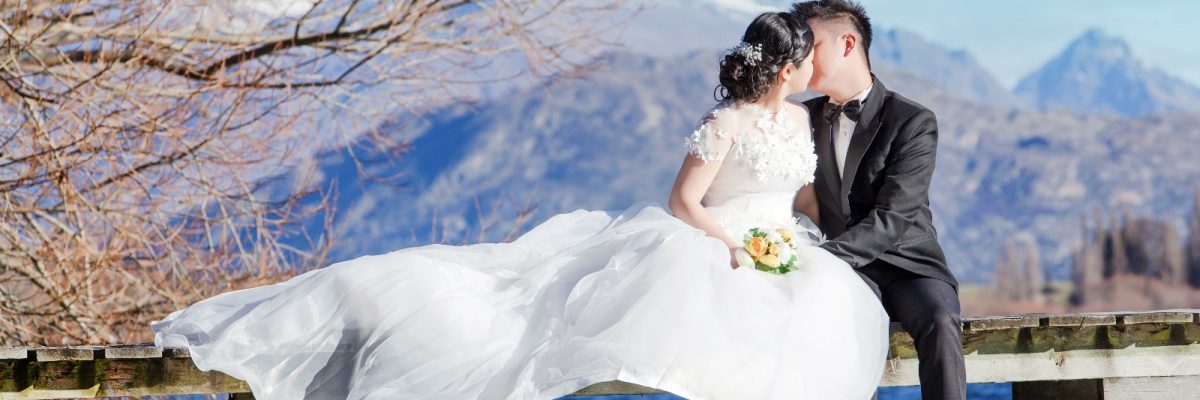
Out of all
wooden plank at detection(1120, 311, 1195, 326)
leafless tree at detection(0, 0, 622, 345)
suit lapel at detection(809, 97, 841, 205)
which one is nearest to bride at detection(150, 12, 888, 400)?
suit lapel at detection(809, 97, 841, 205)

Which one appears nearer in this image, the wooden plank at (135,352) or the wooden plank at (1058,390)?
the wooden plank at (135,352)

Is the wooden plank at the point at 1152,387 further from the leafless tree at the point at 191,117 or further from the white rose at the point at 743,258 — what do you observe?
the leafless tree at the point at 191,117

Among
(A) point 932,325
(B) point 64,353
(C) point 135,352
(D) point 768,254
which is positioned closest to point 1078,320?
(A) point 932,325

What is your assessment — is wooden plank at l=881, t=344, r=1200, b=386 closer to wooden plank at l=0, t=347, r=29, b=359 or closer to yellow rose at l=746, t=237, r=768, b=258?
yellow rose at l=746, t=237, r=768, b=258

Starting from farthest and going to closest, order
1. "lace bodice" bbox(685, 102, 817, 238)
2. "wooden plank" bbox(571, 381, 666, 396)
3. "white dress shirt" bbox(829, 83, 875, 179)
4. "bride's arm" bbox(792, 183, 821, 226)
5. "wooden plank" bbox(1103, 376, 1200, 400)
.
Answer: "bride's arm" bbox(792, 183, 821, 226) < "white dress shirt" bbox(829, 83, 875, 179) < "wooden plank" bbox(1103, 376, 1200, 400) < "lace bodice" bbox(685, 102, 817, 238) < "wooden plank" bbox(571, 381, 666, 396)

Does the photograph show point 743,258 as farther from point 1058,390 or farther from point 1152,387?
point 1152,387

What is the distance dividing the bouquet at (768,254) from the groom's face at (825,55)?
33.0 inches

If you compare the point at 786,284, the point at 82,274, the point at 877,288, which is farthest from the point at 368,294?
the point at 82,274

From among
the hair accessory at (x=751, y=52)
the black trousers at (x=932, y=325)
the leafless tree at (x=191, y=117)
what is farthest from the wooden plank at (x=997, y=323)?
the leafless tree at (x=191, y=117)

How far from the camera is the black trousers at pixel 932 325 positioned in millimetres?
3902

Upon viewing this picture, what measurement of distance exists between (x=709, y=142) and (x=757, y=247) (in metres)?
0.50

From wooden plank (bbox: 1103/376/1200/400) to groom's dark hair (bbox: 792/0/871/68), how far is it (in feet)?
4.73

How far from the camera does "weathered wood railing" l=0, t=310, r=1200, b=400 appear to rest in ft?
13.1

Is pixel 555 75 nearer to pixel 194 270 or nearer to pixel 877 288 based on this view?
pixel 194 270
